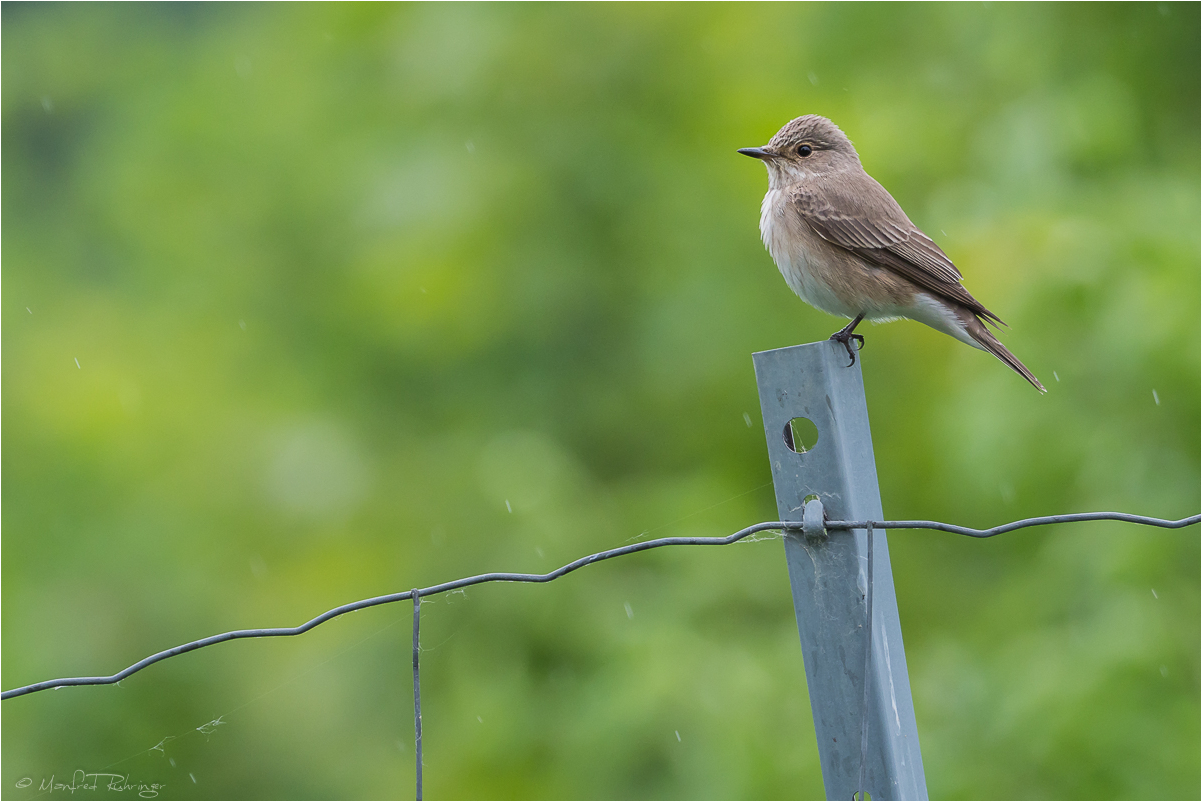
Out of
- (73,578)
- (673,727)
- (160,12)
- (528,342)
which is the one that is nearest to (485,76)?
(528,342)

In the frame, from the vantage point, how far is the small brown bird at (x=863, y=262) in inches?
145

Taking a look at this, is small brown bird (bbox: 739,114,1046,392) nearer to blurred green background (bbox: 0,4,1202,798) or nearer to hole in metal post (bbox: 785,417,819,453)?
blurred green background (bbox: 0,4,1202,798)

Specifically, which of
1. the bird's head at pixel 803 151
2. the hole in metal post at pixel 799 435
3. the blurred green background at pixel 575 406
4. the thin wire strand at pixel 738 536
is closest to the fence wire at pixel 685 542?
the thin wire strand at pixel 738 536

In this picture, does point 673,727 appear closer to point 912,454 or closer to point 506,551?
point 506,551

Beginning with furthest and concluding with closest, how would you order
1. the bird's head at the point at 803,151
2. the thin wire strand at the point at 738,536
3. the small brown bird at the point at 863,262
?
the bird's head at the point at 803,151
the small brown bird at the point at 863,262
the thin wire strand at the point at 738,536

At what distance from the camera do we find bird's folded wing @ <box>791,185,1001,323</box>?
12.2 ft

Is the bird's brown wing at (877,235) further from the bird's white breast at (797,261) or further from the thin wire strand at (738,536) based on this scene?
the thin wire strand at (738,536)

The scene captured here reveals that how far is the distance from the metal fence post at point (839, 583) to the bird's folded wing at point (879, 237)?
1.84 metres

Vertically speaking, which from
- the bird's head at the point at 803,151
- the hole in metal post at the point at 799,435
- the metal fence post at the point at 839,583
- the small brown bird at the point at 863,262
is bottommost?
the metal fence post at the point at 839,583

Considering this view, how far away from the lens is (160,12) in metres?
11.0

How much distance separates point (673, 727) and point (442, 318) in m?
3.75

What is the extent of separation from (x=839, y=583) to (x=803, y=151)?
2623 millimetres

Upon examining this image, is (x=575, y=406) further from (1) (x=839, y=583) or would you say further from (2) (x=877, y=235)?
(1) (x=839, y=583)

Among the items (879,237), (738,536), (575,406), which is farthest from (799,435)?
(575,406)
